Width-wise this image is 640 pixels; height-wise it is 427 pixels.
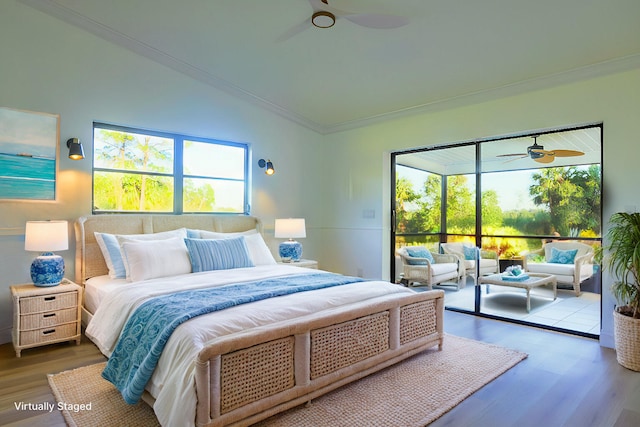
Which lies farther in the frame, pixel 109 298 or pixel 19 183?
pixel 19 183

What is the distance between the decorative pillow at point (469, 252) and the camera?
4695 millimetres

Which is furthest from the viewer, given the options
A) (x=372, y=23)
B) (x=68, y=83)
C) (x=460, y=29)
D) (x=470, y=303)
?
(x=470, y=303)

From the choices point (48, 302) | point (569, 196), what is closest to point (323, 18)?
point (569, 196)

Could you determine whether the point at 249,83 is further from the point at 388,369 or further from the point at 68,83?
the point at 388,369

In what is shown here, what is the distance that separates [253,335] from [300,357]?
0.39 metres

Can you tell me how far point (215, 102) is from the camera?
4969mm

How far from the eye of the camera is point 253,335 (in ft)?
7.00

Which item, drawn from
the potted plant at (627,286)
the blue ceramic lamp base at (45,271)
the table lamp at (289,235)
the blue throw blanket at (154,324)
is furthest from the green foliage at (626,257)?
the blue ceramic lamp base at (45,271)

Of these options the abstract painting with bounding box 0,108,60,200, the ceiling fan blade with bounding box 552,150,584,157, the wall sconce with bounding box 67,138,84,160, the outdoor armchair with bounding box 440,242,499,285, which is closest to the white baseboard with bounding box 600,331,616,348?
the outdoor armchair with bounding box 440,242,499,285

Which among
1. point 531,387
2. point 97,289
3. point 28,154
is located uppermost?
point 28,154

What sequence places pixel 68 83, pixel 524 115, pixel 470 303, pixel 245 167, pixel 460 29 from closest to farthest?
pixel 460 29
pixel 68 83
pixel 524 115
pixel 470 303
pixel 245 167

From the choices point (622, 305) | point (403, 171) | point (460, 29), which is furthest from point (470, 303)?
point (460, 29)

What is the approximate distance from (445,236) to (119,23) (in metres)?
4.37

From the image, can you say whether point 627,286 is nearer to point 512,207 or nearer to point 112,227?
point 512,207
